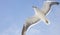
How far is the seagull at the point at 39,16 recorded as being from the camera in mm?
6254

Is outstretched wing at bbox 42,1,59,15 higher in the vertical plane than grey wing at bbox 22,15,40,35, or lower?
higher

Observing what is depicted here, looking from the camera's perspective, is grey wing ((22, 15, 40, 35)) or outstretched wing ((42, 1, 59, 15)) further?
grey wing ((22, 15, 40, 35))

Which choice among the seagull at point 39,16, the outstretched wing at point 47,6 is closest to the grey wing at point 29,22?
the seagull at point 39,16

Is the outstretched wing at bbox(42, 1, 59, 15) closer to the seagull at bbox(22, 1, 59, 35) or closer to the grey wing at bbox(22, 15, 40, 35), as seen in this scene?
the seagull at bbox(22, 1, 59, 35)

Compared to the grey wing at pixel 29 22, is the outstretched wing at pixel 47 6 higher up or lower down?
higher up

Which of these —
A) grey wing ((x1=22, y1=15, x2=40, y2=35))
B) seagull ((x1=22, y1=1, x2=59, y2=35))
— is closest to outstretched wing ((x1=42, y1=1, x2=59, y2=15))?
seagull ((x1=22, y1=1, x2=59, y2=35))

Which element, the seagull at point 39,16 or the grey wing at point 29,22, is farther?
the grey wing at point 29,22

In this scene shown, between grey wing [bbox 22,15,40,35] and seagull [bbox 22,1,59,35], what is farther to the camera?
grey wing [bbox 22,15,40,35]

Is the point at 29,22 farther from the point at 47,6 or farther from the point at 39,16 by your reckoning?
the point at 47,6

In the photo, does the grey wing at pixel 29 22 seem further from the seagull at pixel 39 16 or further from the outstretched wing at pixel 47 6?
the outstretched wing at pixel 47 6

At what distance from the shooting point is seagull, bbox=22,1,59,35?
6254 mm

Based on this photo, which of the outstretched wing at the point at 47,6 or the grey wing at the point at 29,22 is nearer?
the outstretched wing at the point at 47,6

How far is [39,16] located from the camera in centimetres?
648

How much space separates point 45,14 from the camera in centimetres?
634
